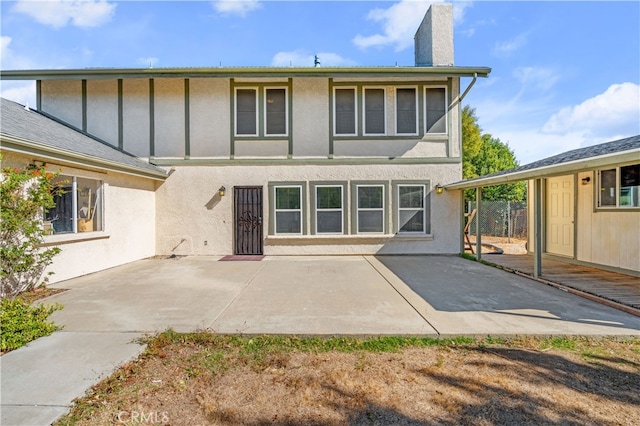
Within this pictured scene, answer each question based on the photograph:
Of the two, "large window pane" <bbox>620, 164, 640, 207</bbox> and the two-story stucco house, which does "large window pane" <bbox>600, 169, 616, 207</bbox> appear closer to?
"large window pane" <bbox>620, 164, 640, 207</bbox>

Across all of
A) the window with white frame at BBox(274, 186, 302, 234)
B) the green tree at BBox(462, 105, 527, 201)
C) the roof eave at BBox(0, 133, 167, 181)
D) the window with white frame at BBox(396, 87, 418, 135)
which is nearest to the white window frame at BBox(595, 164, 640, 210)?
the window with white frame at BBox(396, 87, 418, 135)

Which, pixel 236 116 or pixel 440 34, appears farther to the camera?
pixel 440 34

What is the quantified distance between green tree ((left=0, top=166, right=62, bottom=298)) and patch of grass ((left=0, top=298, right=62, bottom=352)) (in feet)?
5.75

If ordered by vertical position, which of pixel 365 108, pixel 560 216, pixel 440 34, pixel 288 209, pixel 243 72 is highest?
pixel 440 34

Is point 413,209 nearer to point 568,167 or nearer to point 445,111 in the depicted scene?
point 445,111

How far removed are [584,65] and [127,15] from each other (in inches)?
582

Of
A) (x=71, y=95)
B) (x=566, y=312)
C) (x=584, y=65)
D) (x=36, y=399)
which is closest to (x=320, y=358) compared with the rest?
(x=36, y=399)

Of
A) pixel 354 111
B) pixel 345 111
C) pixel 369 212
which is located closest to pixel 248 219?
pixel 369 212

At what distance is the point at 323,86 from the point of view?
31.5 feet

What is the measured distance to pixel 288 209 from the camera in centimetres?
962

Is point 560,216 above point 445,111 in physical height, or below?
below

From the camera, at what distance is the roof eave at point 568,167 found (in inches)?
173

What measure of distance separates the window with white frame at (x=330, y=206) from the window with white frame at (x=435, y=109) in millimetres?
3440

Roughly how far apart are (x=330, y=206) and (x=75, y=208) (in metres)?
6.36
